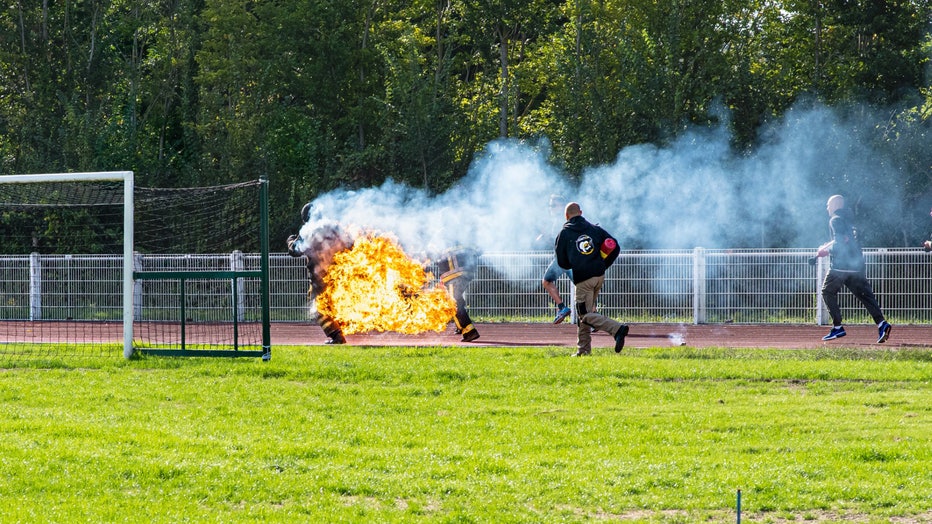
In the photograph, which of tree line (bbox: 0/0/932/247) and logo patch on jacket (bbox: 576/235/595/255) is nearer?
logo patch on jacket (bbox: 576/235/595/255)

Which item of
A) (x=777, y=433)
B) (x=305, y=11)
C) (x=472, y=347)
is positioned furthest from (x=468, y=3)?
(x=777, y=433)

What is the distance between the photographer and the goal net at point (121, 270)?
15952 millimetres

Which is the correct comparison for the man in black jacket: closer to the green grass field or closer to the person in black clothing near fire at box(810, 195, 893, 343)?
the green grass field

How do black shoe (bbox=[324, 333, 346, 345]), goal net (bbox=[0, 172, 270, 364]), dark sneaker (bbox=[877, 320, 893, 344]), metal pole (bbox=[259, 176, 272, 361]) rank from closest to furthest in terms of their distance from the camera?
metal pole (bbox=[259, 176, 272, 361]) < dark sneaker (bbox=[877, 320, 893, 344]) < goal net (bbox=[0, 172, 270, 364]) < black shoe (bbox=[324, 333, 346, 345])

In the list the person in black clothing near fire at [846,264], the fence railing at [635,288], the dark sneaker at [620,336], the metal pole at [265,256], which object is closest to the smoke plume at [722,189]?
the fence railing at [635,288]

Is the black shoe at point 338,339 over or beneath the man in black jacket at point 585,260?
beneath

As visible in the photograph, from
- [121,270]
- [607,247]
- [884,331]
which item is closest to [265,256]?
[607,247]

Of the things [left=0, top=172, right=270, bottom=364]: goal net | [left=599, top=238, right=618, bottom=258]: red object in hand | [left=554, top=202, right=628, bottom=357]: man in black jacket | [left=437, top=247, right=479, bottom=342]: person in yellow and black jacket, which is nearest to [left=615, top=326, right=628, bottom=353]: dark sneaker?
[left=554, top=202, right=628, bottom=357]: man in black jacket

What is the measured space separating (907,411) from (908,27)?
2191cm

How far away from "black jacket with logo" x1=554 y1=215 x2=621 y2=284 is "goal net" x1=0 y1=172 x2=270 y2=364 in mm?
3662

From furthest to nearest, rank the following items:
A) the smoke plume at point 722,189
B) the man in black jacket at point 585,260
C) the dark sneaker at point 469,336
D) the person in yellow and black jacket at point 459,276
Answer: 1. the smoke plume at point 722,189
2. the dark sneaker at point 469,336
3. the person in yellow and black jacket at point 459,276
4. the man in black jacket at point 585,260

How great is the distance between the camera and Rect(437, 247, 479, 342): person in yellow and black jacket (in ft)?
54.3

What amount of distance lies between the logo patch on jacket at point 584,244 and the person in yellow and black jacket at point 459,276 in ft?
9.42

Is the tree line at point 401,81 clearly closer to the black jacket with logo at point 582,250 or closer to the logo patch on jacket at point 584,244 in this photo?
the black jacket with logo at point 582,250
